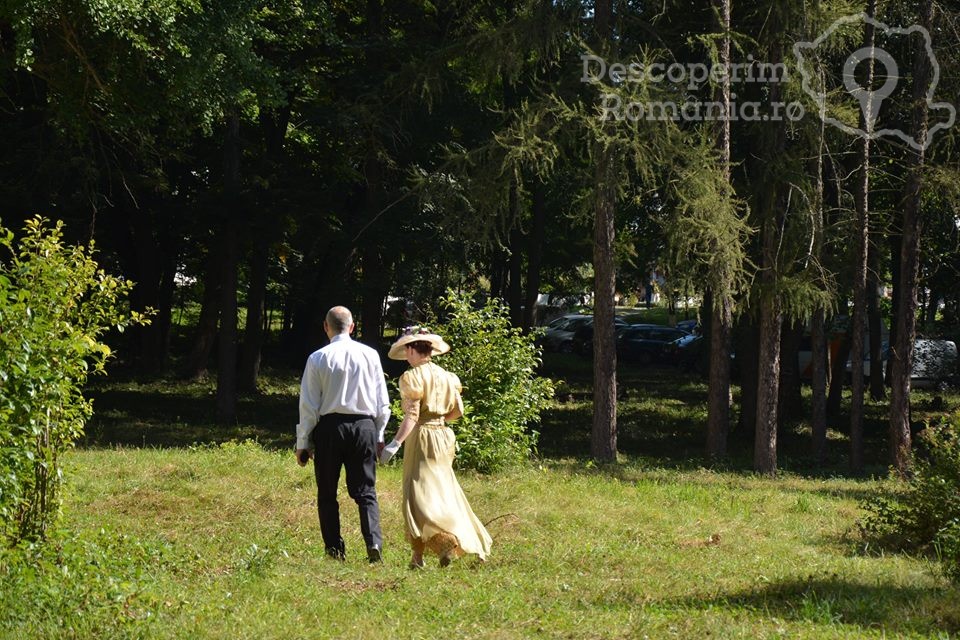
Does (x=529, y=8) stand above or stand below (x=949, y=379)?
above

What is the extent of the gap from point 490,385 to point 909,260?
30.0 ft

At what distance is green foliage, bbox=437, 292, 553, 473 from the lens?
1411 cm

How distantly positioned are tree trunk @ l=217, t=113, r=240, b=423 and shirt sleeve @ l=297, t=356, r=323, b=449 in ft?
56.0

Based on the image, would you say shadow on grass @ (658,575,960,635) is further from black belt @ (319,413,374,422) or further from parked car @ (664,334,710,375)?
parked car @ (664,334,710,375)

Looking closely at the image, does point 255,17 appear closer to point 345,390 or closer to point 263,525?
point 263,525

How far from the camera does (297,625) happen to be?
6.39 m

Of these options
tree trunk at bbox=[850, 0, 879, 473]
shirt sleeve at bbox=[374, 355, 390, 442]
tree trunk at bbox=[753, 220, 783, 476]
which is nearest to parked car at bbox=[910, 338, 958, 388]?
tree trunk at bbox=[850, 0, 879, 473]

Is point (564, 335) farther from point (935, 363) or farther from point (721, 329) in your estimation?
point (721, 329)

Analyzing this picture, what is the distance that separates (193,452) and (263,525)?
4.20m

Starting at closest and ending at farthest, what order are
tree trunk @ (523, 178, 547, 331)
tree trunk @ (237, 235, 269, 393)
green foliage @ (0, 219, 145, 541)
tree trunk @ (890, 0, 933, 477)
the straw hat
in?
1. green foliage @ (0, 219, 145, 541)
2. the straw hat
3. tree trunk @ (890, 0, 933, 477)
4. tree trunk @ (237, 235, 269, 393)
5. tree trunk @ (523, 178, 547, 331)

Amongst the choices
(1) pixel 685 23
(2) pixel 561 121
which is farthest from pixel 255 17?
(1) pixel 685 23

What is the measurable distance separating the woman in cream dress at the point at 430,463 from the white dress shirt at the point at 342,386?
0.26 metres

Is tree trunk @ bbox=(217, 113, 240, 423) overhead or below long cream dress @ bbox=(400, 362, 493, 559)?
overhead

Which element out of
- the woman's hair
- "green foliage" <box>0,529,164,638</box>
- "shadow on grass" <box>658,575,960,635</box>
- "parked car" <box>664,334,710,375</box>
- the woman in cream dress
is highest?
"parked car" <box>664,334,710,375</box>
